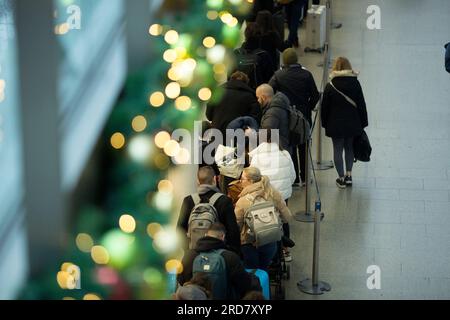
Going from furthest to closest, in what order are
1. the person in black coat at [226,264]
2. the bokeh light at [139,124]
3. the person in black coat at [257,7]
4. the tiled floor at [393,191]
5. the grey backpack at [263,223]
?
the person in black coat at [257,7] → the bokeh light at [139,124] → the tiled floor at [393,191] → the grey backpack at [263,223] → the person in black coat at [226,264]

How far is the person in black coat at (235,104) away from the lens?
1155 centimetres

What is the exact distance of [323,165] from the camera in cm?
1313

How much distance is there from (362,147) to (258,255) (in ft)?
11.4

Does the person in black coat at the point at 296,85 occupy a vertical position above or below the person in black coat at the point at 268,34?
below

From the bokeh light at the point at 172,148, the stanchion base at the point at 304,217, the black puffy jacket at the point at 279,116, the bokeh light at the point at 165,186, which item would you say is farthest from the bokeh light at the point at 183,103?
the stanchion base at the point at 304,217

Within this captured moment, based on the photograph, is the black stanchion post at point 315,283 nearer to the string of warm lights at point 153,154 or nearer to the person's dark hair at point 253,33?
the string of warm lights at point 153,154

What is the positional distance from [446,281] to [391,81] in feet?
23.2

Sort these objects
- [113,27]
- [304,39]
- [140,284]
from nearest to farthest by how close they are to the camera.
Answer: [140,284] < [113,27] < [304,39]

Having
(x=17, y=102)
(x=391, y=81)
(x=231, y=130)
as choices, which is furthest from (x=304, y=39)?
→ (x=17, y=102)

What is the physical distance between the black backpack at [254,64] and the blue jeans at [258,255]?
4.05 metres

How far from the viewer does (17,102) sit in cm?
830

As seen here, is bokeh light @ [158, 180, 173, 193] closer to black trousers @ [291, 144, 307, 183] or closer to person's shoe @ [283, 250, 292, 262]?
black trousers @ [291, 144, 307, 183]

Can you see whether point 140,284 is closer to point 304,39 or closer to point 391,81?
point 391,81

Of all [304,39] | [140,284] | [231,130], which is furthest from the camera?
[304,39]
